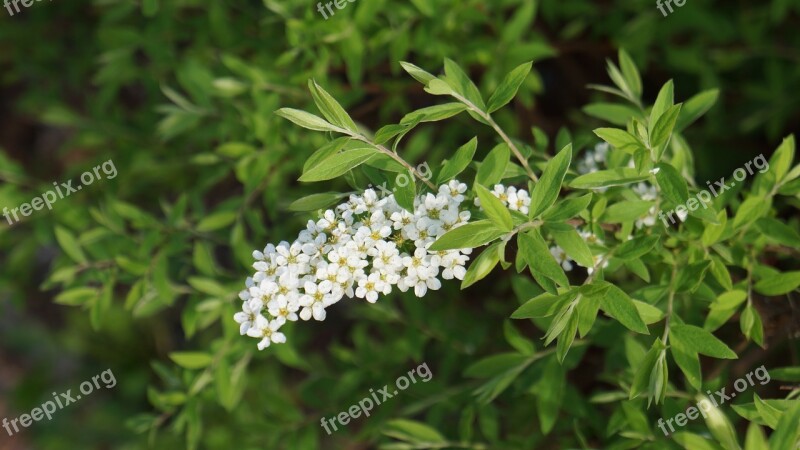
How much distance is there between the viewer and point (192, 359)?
2166mm

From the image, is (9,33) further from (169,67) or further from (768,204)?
(768,204)

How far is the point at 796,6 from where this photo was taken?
109 inches

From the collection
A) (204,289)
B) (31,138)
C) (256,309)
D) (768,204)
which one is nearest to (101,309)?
(204,289)

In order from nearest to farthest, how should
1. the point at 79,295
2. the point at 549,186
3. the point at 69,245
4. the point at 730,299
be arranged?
1. the point at 549,186
2. the point at 730,299
3. the point at 79,295
4. the point at 69,245

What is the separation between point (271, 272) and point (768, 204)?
1201 millimetres

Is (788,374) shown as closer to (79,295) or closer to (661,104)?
(661,104)

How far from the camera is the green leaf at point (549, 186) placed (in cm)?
140

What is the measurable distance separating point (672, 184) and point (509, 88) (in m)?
0.38

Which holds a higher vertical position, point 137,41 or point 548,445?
point 137,41

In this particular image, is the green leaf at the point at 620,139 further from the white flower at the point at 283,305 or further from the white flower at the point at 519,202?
the white flower at the point at 283,305

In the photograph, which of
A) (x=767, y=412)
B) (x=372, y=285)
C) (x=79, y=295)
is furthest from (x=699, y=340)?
(x=79, y=295)

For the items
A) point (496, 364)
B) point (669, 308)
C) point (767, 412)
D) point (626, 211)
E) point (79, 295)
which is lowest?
point (767, 412)

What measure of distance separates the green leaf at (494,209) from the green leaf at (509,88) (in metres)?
0.30

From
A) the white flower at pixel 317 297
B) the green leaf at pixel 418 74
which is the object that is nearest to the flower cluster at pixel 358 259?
the white flower at pixel 317 297
